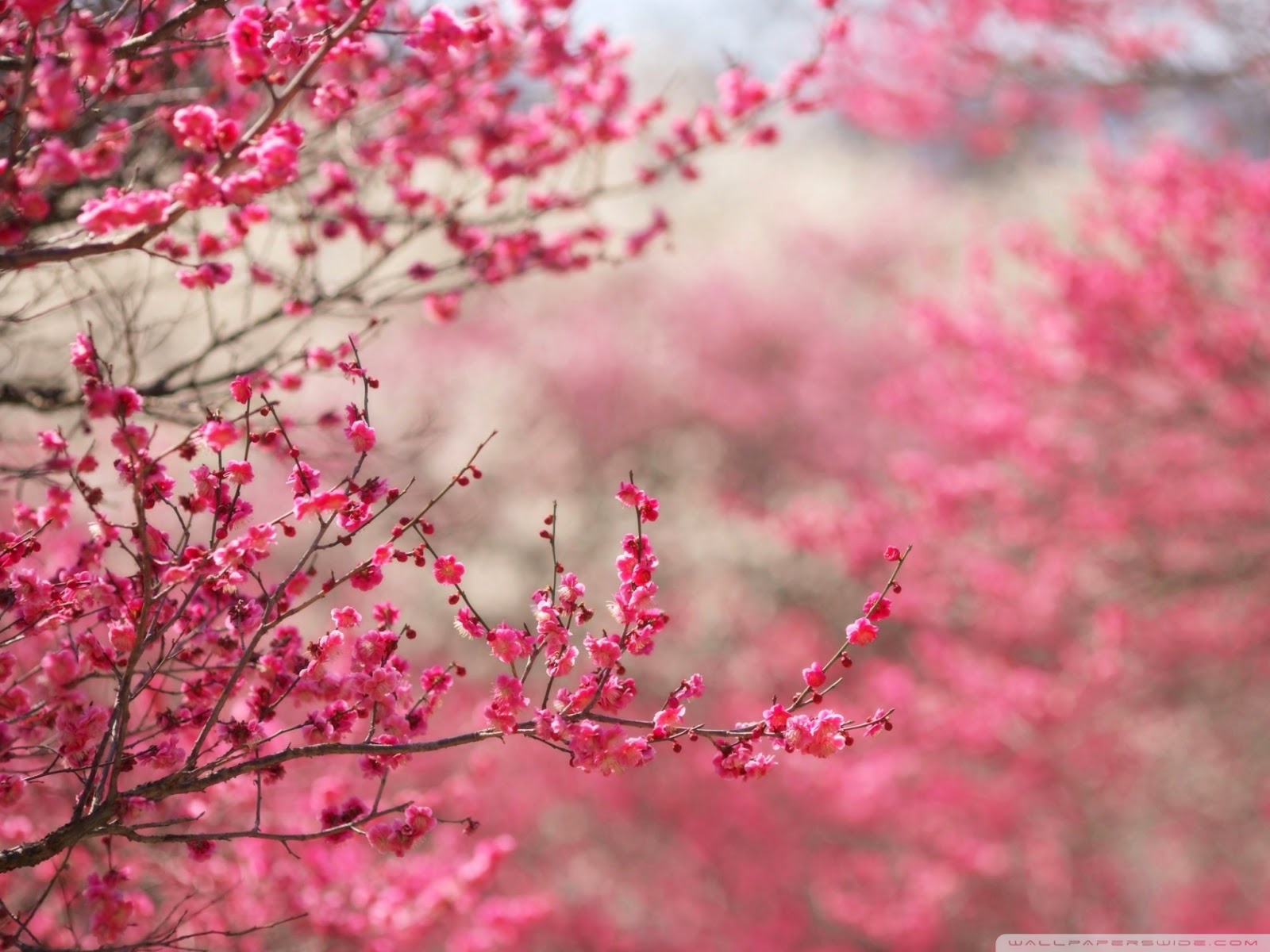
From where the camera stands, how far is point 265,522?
3.63 meters

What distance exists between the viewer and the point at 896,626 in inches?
488

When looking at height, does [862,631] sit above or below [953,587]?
above

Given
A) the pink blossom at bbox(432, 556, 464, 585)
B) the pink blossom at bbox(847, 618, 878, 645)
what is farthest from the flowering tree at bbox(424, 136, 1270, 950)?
the pink blossom at bbox(432, 556, 464, 585)

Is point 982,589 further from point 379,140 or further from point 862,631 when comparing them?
point 862,631

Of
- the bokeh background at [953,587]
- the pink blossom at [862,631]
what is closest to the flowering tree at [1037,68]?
the bokeh background at [953,587]

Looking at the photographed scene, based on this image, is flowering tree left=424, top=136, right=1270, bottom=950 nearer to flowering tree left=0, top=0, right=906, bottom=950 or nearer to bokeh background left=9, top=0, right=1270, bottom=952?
bokeh background left=9, top=0, right=1270, bottom=952

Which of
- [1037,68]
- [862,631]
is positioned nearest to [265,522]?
[862,631]

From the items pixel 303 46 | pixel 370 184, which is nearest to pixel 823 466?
pixel 370 184

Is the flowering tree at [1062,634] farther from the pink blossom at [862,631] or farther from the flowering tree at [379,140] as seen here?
the pink blossom at [862,631]

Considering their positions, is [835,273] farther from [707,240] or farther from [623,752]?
[623,752]

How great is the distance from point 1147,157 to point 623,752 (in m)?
7.13

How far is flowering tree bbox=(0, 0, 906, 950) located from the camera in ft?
6.99

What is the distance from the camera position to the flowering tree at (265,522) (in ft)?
6.99

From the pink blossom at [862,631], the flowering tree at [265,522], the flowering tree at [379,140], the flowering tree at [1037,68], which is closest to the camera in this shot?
the flowering tree at [265,522]
